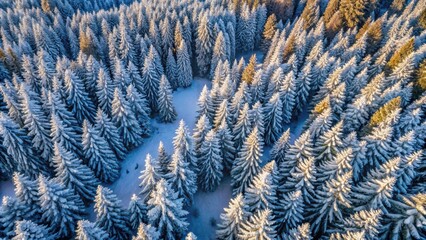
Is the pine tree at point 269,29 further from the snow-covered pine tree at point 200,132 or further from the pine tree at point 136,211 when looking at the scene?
the pine tree at point 136,211

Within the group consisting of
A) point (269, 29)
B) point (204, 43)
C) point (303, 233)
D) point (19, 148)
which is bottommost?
point (303, 233)

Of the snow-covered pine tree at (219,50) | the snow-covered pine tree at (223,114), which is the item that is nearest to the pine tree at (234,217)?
the snow-covered pine tree at (223,114)

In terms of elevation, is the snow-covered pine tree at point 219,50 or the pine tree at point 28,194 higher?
the snow-covered pine tree at point 219,50

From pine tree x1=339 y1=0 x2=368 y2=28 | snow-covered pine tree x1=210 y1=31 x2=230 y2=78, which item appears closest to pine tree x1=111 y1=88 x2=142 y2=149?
snow-covered pine tree x1=210 y1=31 x2=230 y2=78

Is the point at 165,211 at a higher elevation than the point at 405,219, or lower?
higher

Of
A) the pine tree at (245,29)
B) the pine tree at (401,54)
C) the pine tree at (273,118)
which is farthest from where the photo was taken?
the pine tree at (245,29)

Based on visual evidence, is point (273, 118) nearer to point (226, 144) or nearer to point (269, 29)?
point (226, 144)

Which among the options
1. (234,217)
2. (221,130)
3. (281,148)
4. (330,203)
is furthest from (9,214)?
(330,203)
